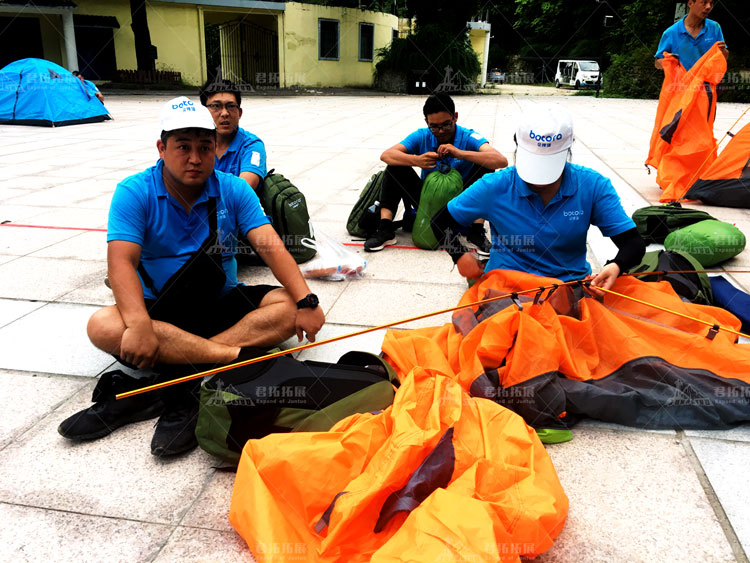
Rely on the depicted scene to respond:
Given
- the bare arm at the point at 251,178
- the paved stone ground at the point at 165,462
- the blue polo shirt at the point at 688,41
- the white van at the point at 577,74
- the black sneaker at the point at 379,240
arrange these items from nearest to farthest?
1. the paved stone ground at the point at 165,462
2. the bare arm at the point at 251,178
3. the black sneaker at the point at 379,240
4. the blue polo shirt at the point at 688,41
5. the white van at the point at 577,74

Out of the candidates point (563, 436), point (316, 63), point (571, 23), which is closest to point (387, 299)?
point (563, 436)

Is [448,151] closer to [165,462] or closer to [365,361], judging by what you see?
[365,361]

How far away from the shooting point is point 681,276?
3.29 m

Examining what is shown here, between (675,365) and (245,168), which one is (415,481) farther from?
(245,168)

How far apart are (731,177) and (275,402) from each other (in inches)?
208

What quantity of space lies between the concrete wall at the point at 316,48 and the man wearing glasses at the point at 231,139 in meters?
21.6

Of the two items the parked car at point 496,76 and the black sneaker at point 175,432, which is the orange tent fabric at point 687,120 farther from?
the parked car at point 496,76

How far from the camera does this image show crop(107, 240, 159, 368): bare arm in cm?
234

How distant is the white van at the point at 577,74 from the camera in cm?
3083

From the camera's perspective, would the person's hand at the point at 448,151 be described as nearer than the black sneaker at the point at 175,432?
No

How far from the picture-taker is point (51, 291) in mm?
3715

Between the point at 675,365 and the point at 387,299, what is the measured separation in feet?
5.60

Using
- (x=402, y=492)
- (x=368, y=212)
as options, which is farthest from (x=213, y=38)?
(x=402, y=492)

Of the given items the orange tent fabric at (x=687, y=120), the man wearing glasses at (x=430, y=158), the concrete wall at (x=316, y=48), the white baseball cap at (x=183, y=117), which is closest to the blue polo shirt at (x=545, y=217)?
the man wearing glasses at (x=430, y=158)
